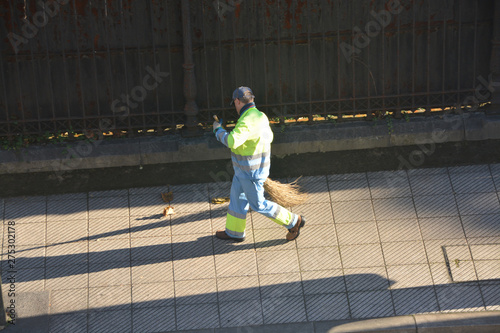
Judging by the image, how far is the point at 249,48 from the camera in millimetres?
8875

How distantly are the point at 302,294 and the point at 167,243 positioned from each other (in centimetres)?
155

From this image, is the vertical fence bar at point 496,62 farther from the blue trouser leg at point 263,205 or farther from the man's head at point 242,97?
the man's head at point 242,97

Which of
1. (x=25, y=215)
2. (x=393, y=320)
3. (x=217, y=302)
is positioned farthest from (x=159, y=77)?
(x=393, y=320)

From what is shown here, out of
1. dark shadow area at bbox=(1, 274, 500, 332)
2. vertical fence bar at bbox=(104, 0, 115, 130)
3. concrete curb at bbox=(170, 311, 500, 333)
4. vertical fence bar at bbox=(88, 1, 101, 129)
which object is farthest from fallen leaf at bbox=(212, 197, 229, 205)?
concrete curb at bbox=(170, 311, 500, 333)

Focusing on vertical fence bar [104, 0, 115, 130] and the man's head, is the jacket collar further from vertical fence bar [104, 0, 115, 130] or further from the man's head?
vertical fence bar [104, 0, 115, 130]

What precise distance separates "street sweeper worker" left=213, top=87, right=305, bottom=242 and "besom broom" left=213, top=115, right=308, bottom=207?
242 mm

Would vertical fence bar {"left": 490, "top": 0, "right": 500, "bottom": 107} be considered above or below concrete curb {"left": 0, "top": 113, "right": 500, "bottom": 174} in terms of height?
above

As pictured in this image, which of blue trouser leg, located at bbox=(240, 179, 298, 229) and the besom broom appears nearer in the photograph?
blue trouser leg, located at bbox=(240, 179, 298, 229)

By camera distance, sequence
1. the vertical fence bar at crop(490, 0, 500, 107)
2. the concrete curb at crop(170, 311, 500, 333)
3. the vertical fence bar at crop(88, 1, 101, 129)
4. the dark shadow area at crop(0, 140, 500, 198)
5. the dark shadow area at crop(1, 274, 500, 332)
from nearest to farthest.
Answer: the concrete curb at crop(170, 311, 500, 333)
the dark shadow area at crop(1, 274, 500, 332)
the vertical fence bar at crop(88, 1, 101, 129)
the vertical fence bar at crop(490, 0, 500, 107)
the dark shadow area at crop(0, 140, 500, 198)

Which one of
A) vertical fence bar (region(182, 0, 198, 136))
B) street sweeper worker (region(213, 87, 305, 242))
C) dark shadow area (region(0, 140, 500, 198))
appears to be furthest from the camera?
dark shadow area (region(0, 140, 500, 198))

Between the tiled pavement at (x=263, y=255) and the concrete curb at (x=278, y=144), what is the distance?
1.11 feet

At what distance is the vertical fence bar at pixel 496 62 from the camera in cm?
880

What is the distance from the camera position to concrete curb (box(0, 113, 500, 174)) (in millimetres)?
8898

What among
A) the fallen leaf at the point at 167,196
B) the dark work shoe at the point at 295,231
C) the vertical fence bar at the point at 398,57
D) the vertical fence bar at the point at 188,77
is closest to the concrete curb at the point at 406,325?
the dark work shoe at the point at 295,231
